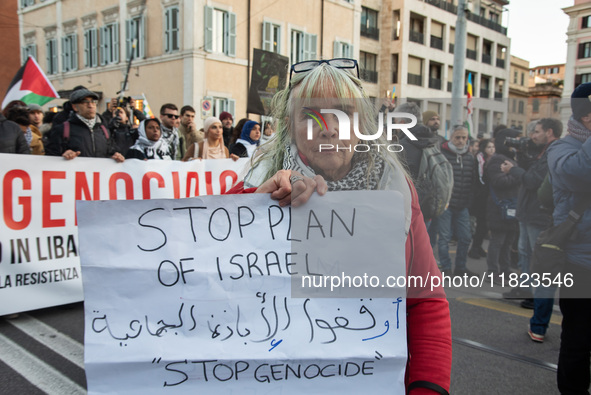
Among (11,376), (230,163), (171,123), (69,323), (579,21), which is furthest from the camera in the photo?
(579,21)

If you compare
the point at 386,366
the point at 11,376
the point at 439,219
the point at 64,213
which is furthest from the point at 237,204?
the point at 439,219

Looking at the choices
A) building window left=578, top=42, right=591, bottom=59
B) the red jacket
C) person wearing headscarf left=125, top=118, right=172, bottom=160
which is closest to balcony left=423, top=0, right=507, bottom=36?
building window left=578, top=42, right=591, bottom=59

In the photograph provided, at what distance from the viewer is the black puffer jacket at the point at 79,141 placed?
213 inches

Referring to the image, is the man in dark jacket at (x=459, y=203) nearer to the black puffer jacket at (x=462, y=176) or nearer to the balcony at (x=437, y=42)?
the black puffer jacket at (x=462, y=176)

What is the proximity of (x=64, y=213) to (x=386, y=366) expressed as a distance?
424cm

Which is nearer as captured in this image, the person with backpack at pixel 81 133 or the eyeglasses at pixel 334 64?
the eyeglasses at pixel 334 64

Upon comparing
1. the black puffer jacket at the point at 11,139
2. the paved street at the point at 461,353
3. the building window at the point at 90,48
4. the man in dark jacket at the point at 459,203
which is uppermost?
the building window at the point at 90,48

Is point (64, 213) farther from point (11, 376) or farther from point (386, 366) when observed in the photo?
point (386, 366)

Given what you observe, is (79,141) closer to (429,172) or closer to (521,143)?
(429,172)

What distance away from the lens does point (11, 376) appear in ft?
10.4

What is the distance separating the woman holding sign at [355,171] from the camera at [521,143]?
3.68 m

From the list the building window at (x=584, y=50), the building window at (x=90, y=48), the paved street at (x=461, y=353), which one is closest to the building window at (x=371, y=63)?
the building window at (x=90, y=48)

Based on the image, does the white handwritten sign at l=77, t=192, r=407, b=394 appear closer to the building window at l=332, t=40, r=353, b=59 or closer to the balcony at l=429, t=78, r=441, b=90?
the building window at l=332, t=40, r=353, b=59

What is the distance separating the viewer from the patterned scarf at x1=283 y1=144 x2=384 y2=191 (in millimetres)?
1365
